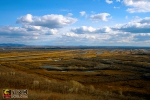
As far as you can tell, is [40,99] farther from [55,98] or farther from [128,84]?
[128,84]

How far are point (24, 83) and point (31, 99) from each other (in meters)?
7.32

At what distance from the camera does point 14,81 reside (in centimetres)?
1922

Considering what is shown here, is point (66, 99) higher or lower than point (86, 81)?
higher

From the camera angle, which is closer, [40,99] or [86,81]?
[40,99]

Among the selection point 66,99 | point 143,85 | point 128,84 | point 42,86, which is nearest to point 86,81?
point 128,84

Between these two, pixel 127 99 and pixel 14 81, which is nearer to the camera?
pixel 127 99

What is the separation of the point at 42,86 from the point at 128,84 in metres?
16.7

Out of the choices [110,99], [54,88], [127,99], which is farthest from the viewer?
[54,88]

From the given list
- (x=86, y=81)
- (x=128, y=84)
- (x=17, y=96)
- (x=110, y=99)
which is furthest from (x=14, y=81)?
(x=128, y=84)

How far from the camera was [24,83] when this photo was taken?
18953 mm

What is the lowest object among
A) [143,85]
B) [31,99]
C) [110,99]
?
[143,85]

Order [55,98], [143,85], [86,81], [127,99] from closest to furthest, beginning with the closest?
[55,98] → [127,99] → [143,85] → [86,81]

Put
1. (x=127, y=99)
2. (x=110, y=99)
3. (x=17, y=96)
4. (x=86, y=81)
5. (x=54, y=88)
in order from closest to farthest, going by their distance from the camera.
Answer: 1. (x=17, y=96)
2. (x=110, y=99)
3. (x=127, y=99)
4. (x=54, y=88)
5. (x=86, y=81)

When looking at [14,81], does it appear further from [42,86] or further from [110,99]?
[110,99]
